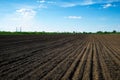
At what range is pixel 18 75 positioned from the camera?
7.58 metres

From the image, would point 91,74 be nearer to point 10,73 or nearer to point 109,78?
point 109,78

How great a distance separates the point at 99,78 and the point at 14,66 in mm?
4077

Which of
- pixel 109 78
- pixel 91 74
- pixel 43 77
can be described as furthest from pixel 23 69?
pixel 109 78

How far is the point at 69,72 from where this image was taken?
8.36 metres

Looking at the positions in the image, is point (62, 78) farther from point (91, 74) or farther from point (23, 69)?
point (23, 69)

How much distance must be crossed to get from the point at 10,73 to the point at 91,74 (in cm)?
331

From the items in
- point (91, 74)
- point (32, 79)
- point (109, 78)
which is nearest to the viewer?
point (32, 79)

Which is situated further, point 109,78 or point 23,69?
point 23,69

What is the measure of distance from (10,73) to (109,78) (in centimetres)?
392

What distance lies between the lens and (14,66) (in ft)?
30.3

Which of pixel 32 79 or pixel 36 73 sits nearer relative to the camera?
pixel 32 79

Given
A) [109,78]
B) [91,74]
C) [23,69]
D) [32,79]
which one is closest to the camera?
[32,79]

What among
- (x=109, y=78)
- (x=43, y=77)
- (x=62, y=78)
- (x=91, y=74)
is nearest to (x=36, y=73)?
(x=43, y=77)

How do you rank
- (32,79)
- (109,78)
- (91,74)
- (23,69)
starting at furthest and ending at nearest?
1. (23,69)
2. (91,74)
3. (109,78)
4. (32,79)
